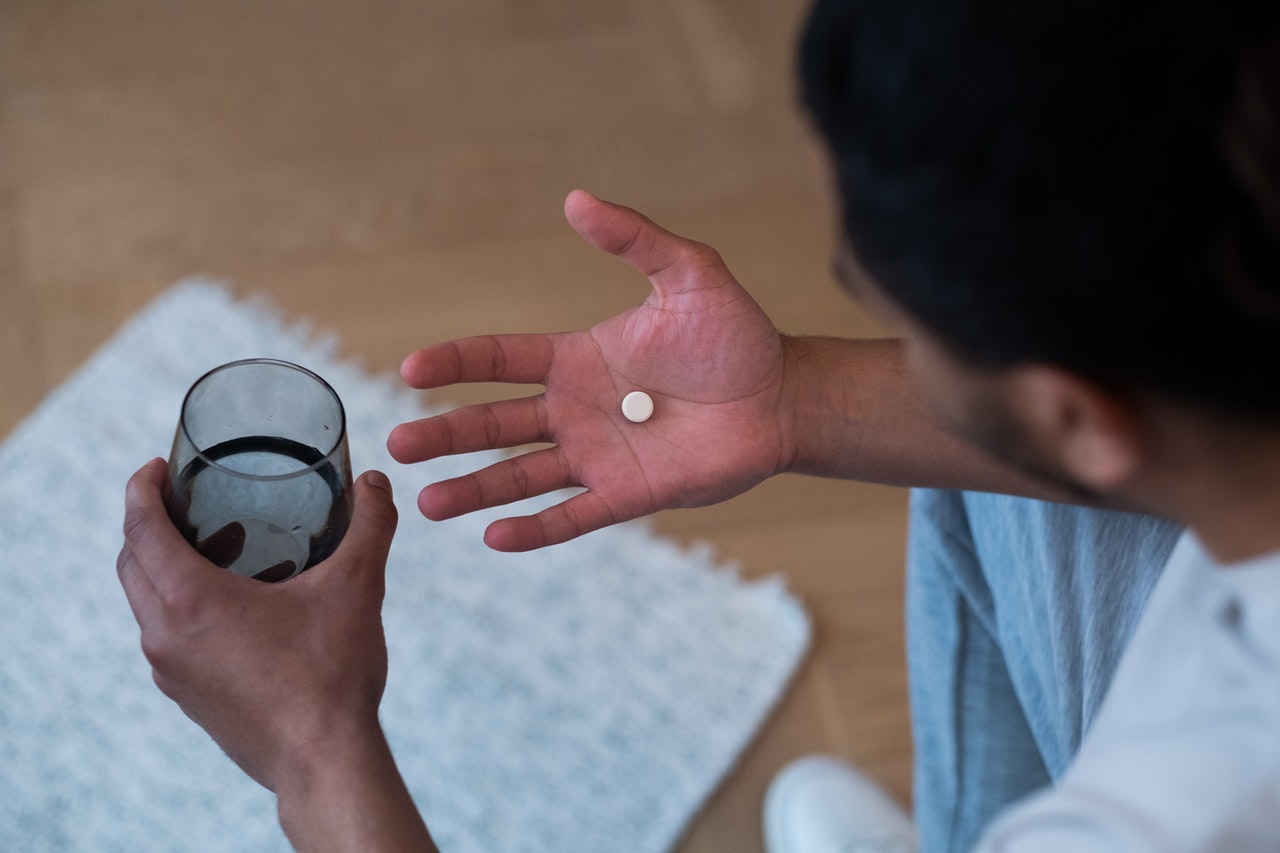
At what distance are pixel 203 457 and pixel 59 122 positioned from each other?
128cm

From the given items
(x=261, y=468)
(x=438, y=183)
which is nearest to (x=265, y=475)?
(x=261, y=468)

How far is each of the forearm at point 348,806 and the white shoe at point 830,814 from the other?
0.64m

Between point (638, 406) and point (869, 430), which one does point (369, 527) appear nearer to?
point (638, 406)

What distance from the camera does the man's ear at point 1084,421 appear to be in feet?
1.82

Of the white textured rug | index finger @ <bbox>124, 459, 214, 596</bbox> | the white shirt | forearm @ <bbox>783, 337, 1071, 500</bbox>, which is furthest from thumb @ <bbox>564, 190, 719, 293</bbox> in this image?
the white textured rug

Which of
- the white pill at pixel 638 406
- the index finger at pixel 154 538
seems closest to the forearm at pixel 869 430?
the white pill at pixel 638 406

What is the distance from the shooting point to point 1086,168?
1.56 feet

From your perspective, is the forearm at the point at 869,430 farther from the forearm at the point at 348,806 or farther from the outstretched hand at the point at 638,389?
the forearm at the point at 348,806

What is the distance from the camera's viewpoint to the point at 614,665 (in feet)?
4.72

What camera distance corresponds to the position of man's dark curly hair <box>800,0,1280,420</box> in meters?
0.45

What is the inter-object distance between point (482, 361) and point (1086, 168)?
0.56 metres

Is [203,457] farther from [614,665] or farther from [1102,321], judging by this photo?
[614,665]

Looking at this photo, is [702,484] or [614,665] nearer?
[702,484]

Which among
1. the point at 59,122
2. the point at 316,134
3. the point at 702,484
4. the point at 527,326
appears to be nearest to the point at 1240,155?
the point at 702,484
